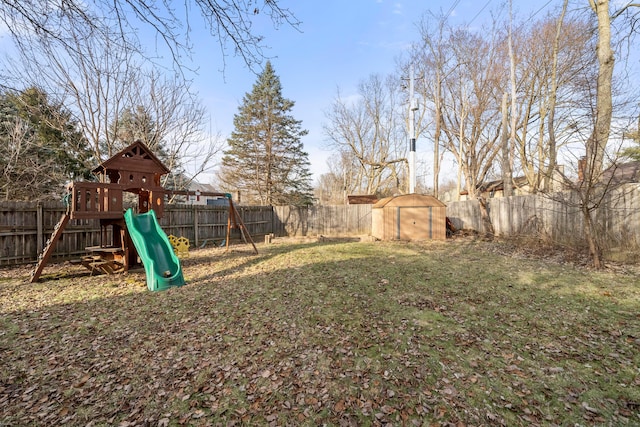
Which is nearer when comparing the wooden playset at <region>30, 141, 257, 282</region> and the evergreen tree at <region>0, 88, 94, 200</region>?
the wooden playset at <region>30, 141, 257, 282</region>

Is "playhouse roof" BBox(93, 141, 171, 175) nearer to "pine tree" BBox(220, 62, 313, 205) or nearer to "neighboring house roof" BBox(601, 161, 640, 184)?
"neighboring house roof" BBox(601, 161, 640, 184)

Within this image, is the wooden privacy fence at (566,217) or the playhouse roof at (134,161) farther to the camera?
the playhouse roof at (134,161)

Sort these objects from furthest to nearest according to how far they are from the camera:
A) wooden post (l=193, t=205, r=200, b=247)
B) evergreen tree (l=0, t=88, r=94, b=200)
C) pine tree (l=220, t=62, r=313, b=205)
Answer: pine tree (l=220, t=62, r=313, b=205)
wooden post (l=193, t=205, r=200, b=247)
evergreen tree (l=0, t=88, r=94, b=200)

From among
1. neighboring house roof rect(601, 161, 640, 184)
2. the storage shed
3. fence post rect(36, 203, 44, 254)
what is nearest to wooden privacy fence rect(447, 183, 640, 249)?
neighboring house roof rect(601, 161, 640, 184)

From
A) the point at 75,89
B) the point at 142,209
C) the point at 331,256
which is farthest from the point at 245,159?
the point at 331,256

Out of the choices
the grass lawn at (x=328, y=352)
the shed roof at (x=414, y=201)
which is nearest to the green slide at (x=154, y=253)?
the grass lawn at (x=328, y=352)

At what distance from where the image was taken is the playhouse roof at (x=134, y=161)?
701 cm

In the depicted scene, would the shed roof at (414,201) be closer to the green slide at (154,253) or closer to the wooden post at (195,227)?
the wooden post at (195,227)

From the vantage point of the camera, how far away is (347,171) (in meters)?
33.0

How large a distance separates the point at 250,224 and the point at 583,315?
1331cm

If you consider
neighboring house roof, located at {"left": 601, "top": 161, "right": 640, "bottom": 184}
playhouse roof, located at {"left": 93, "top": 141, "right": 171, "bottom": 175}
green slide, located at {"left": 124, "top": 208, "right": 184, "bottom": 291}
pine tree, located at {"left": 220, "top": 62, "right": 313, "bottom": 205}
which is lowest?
green slide, located at {"left": 124, "top": 208, "right": 184, "bottom": 291}

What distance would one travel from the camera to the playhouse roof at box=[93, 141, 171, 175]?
23.0ft

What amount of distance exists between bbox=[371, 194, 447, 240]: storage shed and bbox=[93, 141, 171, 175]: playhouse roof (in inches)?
377

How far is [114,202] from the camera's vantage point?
6645 millimetres
